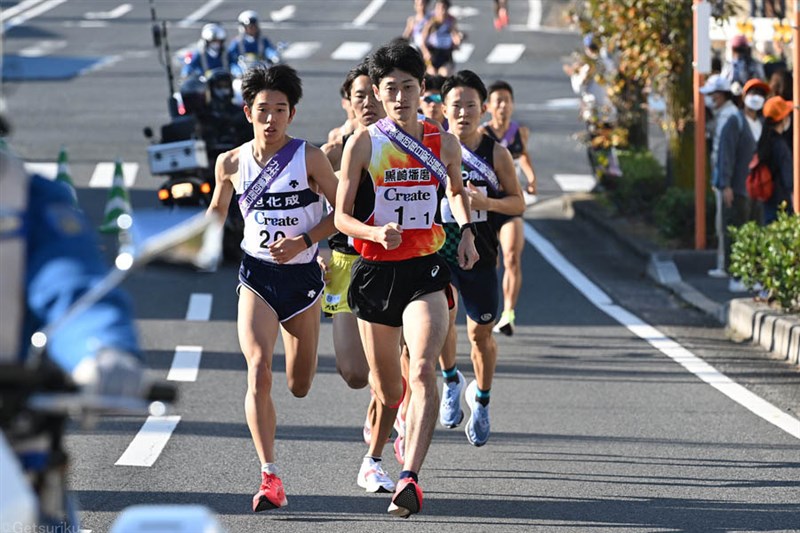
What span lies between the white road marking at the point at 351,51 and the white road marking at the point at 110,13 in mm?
9721

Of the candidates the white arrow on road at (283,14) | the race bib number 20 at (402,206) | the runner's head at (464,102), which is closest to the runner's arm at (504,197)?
the runner's head at (464,102)

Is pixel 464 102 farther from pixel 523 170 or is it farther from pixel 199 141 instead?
pixel 199 141

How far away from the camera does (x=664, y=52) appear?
60.6ft

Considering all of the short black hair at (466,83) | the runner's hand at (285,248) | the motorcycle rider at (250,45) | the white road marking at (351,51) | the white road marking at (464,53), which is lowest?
the white road marking at (464,53)

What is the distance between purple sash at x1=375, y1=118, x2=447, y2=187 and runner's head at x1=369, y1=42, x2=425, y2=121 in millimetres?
55

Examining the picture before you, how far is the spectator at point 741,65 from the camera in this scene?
716 inches

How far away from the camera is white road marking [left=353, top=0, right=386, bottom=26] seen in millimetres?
47688

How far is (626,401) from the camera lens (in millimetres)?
10734

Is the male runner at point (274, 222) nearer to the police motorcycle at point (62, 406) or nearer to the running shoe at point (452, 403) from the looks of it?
the running shoe at point (452, 403)

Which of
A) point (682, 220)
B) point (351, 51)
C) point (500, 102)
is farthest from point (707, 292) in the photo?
point (351, 51)

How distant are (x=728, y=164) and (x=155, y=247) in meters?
12.4

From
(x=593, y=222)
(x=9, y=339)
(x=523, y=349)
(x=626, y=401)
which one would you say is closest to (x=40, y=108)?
(x=593, y=222)

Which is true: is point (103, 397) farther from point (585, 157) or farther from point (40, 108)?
point (40, 108)

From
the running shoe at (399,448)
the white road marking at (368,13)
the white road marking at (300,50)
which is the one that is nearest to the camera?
the running shoe at (399,448)
